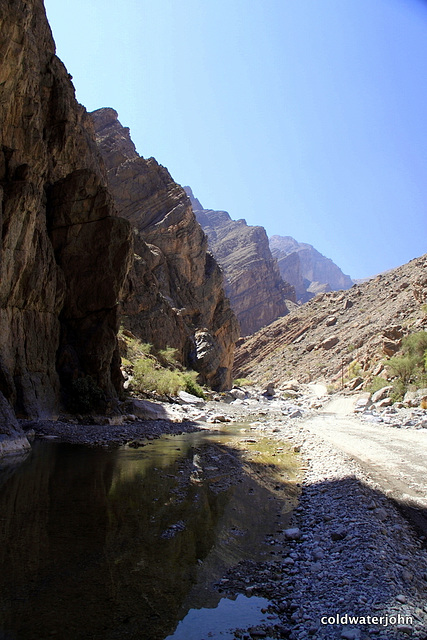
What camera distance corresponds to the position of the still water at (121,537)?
429cm

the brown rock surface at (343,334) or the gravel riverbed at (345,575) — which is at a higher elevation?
the brown rock surface at (343,334)

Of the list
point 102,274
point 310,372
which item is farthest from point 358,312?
point 102,274

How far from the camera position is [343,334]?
291 feet

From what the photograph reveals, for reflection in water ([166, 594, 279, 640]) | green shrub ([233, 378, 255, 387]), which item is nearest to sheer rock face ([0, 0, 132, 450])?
reflection in water ([166, 594, 279, 640])

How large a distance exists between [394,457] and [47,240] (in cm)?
1928

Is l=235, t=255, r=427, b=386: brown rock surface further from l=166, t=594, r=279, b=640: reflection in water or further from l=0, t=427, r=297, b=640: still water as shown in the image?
l=166, t=594, r=279, b=640: reflection in water

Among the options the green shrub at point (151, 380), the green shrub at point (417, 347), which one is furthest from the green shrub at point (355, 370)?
the green shrub at point (151, 380)

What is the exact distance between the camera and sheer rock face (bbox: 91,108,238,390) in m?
53.2

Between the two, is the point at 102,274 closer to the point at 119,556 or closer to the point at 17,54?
the point at 17,54

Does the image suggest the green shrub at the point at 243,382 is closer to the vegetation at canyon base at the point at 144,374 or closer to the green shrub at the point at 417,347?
the vegetation at canyon base at the point at 144,374

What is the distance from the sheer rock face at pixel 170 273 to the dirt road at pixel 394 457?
112 ft

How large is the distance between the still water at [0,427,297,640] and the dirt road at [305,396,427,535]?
7.67 feet

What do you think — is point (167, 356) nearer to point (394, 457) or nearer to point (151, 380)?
point (151, 380)

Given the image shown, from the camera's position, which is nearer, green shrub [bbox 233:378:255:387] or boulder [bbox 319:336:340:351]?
boulder [bbox 319:336:340:351]
